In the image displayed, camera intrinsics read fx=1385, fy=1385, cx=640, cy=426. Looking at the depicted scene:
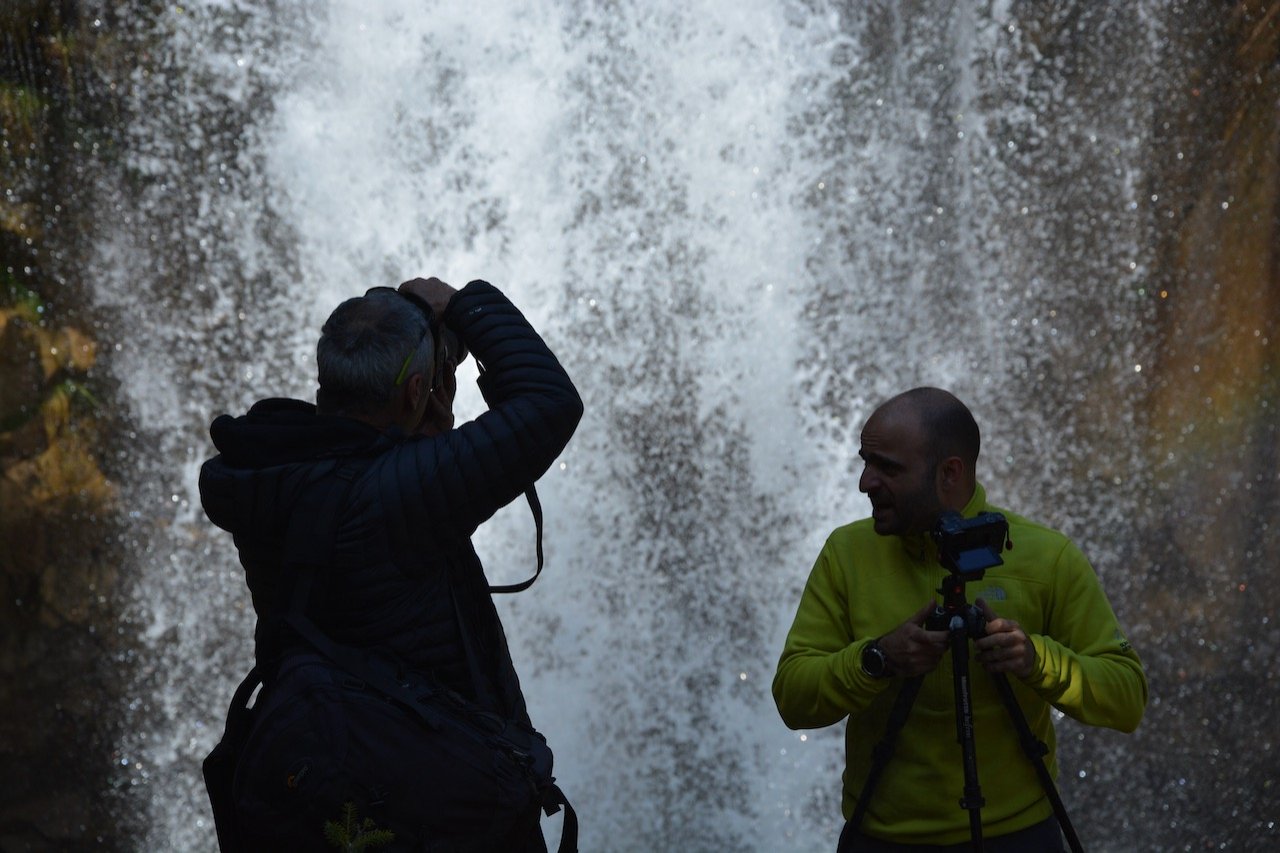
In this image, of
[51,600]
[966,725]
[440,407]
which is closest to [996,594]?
[966,725]

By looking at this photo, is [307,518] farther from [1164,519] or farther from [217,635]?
[1164,519]

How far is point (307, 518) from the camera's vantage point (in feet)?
6.08

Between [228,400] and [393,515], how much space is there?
10.9 ft

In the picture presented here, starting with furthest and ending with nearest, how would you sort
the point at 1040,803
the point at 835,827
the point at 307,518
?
1. the point at 835,827
2. the point at 1040,803
3. the point at 307,518

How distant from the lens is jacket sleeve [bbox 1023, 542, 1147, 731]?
6.62ft

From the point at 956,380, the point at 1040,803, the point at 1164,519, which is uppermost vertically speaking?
the point at 956,380

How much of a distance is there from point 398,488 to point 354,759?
36 centimetres

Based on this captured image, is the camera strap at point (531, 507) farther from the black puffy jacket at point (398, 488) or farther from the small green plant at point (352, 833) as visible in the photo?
the small green plant at point (352, 833)

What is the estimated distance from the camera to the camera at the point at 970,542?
1915 mm

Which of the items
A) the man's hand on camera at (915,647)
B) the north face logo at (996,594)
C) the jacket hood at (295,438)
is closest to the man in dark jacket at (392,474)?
the jacket hood at (295,438)

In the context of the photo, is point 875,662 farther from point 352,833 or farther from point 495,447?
point 352,833

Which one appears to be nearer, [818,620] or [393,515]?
[393,515]

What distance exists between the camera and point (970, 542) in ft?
6.34

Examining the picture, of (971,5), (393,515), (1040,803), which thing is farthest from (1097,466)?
(393,515)
